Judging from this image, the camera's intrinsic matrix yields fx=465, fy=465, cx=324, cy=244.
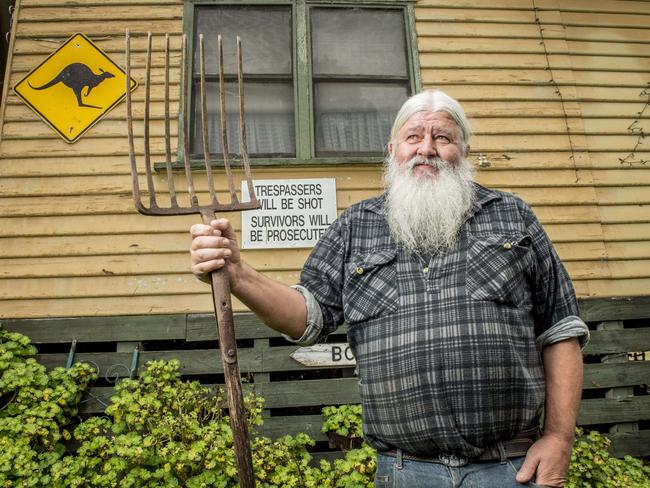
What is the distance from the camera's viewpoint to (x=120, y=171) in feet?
12.5

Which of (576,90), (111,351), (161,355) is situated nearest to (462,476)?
(161,355)

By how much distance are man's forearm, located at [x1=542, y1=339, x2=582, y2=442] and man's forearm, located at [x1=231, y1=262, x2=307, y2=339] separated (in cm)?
86

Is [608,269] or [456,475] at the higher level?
[608,269]

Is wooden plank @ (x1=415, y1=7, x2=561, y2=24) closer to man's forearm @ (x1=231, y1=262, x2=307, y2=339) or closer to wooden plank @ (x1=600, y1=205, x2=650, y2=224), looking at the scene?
wooden plank @ (x1=600, y1=205, x2=650, y2=224)

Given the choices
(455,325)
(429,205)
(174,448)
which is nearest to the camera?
(455,325)

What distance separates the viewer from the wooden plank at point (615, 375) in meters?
3.66

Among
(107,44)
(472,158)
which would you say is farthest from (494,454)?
(107,44)

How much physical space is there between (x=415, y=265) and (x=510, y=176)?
278cm

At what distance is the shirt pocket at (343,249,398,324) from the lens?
1630 mm

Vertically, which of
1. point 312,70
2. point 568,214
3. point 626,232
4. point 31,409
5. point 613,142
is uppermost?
point 312,70

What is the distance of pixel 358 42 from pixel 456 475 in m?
3.95

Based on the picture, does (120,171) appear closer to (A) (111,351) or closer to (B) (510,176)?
(A) (111,351)

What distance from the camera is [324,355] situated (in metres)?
3.61

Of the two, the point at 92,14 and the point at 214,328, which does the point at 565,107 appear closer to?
the point at 214,328
